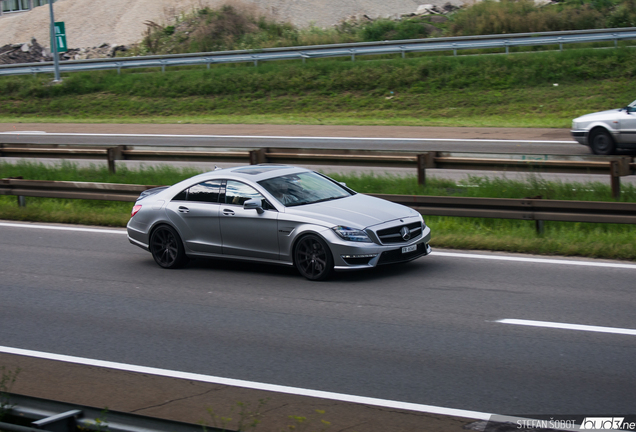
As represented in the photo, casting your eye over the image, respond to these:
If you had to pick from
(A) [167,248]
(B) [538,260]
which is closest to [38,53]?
(A) [167,248]

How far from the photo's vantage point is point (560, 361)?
630cm

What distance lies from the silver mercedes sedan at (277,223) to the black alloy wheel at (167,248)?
0.04ft

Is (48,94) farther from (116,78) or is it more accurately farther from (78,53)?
(78,53)

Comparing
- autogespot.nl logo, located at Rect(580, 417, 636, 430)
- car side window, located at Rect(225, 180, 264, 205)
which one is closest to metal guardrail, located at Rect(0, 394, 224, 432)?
autogespot.nl logo, located at Rect(580, 417, 636, 430)

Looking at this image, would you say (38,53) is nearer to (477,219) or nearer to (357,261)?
(477,219)

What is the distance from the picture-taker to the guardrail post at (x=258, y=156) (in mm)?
14359

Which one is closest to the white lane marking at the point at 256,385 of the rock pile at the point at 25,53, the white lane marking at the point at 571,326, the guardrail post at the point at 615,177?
the white lane marking at the point at 571,326

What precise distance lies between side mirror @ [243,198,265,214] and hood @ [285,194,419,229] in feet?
1.20

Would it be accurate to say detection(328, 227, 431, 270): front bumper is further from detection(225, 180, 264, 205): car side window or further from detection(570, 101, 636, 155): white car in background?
detection(570, 101, 636, 155): white car in background

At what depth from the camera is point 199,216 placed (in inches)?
398

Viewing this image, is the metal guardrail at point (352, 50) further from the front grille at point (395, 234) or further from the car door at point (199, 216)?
the car door at point (199, 216)

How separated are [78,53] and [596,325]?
4865cm

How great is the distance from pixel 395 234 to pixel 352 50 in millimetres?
24051

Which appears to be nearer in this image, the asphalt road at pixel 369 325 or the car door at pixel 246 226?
the asphalt road at pixel 369 325
